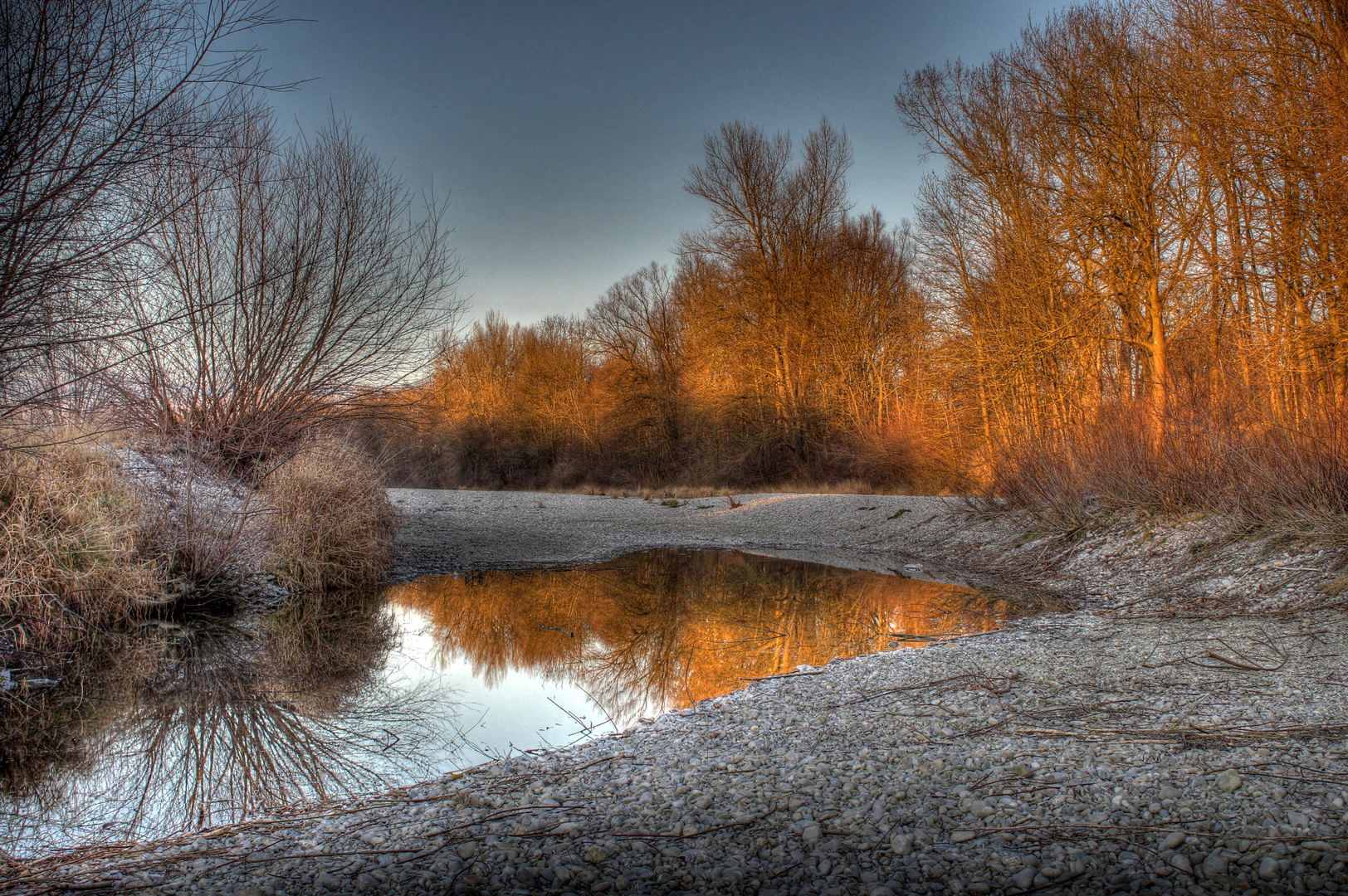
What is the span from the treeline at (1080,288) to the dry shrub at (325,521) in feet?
5.81

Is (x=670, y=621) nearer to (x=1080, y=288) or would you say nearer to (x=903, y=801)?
(x=903, y=801)

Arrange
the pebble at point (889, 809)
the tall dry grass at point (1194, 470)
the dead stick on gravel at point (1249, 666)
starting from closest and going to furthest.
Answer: the pebble at point (889, 809)
the dead stick on gravel at point (1249, 666)
the tall dry grass at point (1194, 470)

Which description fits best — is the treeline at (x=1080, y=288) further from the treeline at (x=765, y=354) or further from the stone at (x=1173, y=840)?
the stone at (x=1173, y=840)

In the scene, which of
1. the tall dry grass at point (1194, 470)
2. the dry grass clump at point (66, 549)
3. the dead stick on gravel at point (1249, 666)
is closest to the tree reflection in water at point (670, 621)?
the dead stick on gravel at point (1249, 666)

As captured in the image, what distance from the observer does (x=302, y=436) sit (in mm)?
9617

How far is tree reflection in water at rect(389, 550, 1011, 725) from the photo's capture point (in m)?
5.06

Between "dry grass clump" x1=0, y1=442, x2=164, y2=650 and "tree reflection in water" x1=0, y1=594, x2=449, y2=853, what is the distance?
1.53 ft

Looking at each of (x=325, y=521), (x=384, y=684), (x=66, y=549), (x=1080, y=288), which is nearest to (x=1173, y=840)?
(x=384, y=684)

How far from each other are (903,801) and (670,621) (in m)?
4.38

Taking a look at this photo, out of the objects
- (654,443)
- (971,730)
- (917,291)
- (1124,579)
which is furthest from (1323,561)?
(654,443)

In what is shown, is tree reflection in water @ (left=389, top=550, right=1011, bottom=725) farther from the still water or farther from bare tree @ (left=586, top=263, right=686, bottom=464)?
bare tree @ (left=586, top=263, right=686, bottom=464)

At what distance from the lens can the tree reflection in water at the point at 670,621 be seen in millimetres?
5062

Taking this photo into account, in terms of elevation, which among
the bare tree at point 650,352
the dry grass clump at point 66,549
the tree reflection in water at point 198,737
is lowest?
the tree reflection in water at point 198,737

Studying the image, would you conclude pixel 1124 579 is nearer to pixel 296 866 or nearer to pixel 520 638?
pixel 520 638
